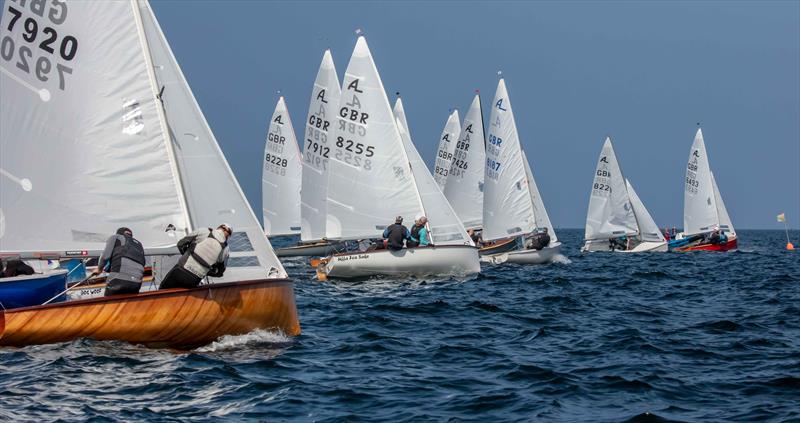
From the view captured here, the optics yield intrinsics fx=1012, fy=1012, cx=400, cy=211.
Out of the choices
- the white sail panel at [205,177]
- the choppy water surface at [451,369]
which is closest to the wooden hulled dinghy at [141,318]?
the choppy water surface at [451,369]

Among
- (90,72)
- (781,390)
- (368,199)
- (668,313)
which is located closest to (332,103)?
(368,199)

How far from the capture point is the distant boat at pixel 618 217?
159 ft

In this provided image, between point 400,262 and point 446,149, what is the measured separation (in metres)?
22.6

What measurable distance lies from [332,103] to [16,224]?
21181 millimetres

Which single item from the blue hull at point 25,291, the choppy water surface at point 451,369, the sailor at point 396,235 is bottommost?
the choppy water surface at point 451,369

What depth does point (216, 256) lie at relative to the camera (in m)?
12.8

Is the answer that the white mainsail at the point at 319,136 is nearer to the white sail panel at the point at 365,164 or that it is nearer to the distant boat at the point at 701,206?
the white sail panel at the point at 365,164

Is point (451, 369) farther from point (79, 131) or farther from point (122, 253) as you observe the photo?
point (79, 131)

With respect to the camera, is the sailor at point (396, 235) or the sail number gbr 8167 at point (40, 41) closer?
the sail number gbr 8167 at point (40, 41)

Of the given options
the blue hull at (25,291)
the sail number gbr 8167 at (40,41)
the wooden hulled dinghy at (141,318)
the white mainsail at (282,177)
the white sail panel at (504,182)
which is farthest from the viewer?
the white mainsail at (282,177)

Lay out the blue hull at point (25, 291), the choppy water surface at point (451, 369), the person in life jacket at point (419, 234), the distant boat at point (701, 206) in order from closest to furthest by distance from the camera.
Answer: the choppy water surface at point (451, 369) → the blue hull at point (25, 291) → the person in life jacket at point (419, 234) → the distant boat at point (701, 206)

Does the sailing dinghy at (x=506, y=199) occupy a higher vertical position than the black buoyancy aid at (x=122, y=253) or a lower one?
higher

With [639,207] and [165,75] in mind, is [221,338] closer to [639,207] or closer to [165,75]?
[165,75]

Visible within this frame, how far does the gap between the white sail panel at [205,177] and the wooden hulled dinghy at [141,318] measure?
101 cm
